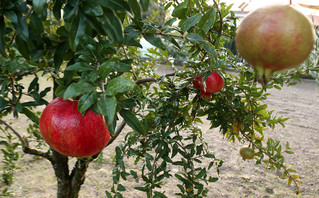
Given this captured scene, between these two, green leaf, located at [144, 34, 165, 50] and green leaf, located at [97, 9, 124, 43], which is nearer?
green leaf, located at [97, 9, 124, 43]

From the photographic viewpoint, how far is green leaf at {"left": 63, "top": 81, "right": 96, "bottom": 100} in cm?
48

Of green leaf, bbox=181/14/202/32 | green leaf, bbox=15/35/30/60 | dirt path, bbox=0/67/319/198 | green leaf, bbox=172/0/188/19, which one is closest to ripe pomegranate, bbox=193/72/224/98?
green leaf, bbox=172/0/188/19

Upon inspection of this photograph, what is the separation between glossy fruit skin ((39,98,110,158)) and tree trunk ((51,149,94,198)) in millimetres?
853

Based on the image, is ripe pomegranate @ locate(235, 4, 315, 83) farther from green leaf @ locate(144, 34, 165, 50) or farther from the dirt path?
the dirt path

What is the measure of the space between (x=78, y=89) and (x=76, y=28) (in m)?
0.12

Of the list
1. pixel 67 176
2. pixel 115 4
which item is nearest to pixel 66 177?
pixel 67 176

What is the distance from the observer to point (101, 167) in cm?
243

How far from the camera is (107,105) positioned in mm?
453

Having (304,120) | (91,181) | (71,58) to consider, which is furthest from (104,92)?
(304,120)

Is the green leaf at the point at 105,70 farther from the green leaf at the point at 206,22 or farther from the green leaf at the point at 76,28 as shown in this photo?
the green leaf at the point at 206,22

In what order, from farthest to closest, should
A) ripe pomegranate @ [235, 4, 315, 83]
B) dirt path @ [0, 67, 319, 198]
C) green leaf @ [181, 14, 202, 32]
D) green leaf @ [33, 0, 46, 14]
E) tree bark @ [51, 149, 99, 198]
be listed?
dirt path @ [0, 67, 319, 198]
tree bark @ [51, 149, 99, 198]
green leaf @ [181, 14, 202, 32]
green leaf @ [33, 0, 46, 14]
ripe pomegranate @ [235, 4, 315, 83]

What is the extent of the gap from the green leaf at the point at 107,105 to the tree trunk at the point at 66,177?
1083 mm

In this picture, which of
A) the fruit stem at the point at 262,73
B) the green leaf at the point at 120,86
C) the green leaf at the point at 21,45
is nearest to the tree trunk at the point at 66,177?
the green leaf at the point at 21,45

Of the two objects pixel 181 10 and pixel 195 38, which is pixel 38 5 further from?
pixel 181 10
